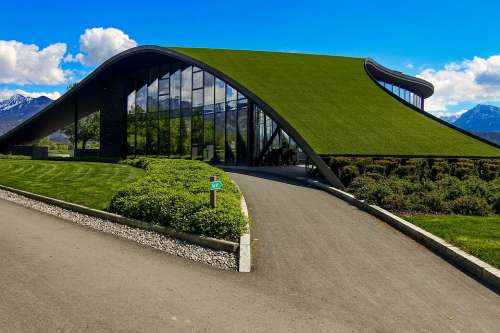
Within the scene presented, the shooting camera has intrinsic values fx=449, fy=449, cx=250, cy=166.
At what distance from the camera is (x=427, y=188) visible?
53.4 feet

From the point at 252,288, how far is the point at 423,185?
11592mm

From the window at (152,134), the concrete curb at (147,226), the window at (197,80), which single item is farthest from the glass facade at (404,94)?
the concrete curb at (147,226)

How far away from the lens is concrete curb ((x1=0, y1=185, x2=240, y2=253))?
9484 mm

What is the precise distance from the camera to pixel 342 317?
19.8 ft

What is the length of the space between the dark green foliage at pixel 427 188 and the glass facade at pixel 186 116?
14.0 metres

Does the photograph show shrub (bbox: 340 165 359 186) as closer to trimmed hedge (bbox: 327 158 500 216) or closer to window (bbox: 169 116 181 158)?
trimmed hedge (bbox: 327 158 500 216)

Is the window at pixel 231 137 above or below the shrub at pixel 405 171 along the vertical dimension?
above

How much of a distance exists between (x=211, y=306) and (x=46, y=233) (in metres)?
6.44

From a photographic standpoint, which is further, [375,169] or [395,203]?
[375,169]

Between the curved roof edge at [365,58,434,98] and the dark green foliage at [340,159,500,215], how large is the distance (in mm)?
25744

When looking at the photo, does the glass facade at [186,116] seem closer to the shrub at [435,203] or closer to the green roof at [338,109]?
the green roof at [338,109]

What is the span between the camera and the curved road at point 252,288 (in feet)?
19.1

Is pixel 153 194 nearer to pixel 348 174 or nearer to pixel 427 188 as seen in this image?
pixel 348 174

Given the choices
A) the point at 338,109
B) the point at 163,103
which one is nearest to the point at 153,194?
the point at 338,109
